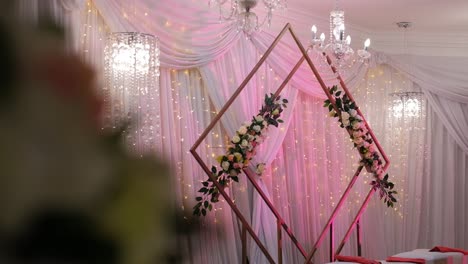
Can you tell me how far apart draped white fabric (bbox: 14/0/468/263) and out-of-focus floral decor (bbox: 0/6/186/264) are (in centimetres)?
405

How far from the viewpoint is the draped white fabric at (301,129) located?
19.6 ft

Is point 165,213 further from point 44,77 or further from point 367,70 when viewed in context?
point 367,70

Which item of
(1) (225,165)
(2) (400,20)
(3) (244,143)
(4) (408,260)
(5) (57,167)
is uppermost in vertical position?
(2) (400,20)

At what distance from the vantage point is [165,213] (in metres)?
0.29

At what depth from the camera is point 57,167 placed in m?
0.24

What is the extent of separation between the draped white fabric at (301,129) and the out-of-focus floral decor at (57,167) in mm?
4053

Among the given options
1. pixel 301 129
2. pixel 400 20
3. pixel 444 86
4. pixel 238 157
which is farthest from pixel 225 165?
pixel 444 86

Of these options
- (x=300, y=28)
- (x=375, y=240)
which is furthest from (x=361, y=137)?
(x=375, y=240)

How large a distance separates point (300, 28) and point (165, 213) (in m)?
7.42

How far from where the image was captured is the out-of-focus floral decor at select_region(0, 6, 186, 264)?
0.78ft

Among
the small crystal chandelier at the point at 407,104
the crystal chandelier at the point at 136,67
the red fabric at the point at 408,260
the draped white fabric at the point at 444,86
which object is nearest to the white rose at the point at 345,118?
the red fabric at the point at 408,260

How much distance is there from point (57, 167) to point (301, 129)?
7245mm

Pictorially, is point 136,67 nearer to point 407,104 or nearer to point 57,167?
point 407,104

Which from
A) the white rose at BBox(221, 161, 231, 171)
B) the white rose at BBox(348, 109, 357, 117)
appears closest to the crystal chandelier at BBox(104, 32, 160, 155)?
the white rose at BBox(221, 161, 231, 171)
